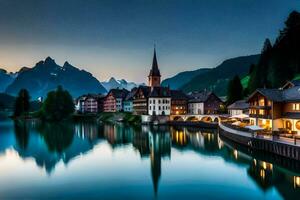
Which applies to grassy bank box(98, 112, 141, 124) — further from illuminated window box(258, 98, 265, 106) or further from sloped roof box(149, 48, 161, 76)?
illuminated window box(258, 98, 265, 106)

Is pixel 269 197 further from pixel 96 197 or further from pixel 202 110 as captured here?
pixel 202 110

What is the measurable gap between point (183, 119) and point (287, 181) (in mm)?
80286

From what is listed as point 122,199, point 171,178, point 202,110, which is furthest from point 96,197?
point 202,110

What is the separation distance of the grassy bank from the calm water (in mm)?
63077

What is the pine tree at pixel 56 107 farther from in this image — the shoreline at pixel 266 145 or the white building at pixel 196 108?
the shoreline at pixel 266 145

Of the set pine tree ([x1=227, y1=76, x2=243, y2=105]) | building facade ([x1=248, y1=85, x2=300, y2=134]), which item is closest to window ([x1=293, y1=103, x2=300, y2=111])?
building facade ([x1=248, y1=85, x2=300, y2=134])

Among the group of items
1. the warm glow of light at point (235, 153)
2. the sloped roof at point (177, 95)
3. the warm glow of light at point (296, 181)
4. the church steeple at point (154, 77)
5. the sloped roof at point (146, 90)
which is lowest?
the warm glow of light at point (296, 181)

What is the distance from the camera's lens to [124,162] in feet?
150

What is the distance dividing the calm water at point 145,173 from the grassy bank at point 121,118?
2483 inches

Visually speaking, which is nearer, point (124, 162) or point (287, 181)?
point (287, 181)

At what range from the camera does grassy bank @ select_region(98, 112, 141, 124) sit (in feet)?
402

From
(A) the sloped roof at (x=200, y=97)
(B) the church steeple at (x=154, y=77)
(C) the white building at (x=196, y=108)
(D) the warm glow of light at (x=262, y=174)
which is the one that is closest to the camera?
(D) the warm glow of light at (x=262, y=174)

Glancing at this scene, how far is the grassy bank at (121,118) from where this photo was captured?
402 feet

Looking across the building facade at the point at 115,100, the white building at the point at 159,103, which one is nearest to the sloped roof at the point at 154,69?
the white building at the point at 159,103
